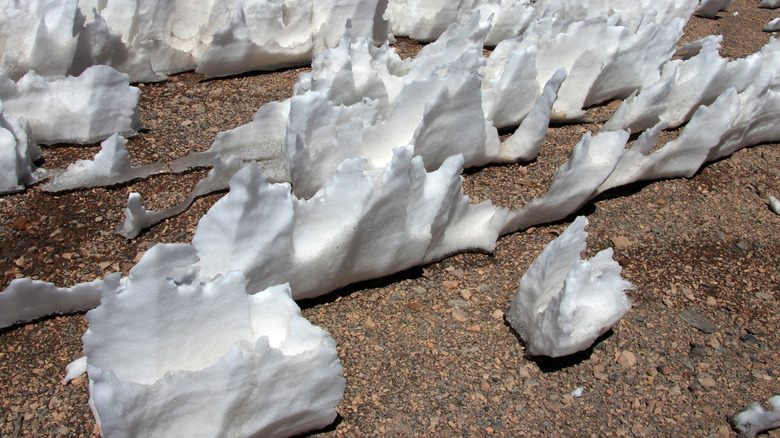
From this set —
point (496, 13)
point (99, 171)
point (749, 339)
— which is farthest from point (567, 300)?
point (496, 13)

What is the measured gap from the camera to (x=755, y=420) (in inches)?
66.1

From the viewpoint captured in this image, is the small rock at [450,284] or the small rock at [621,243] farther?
the small rock at [621,243]

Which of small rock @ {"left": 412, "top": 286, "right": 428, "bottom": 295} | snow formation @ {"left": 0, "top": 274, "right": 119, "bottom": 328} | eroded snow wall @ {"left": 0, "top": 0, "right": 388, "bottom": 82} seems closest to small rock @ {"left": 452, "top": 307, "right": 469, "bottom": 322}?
small rock @ {"left": 412, "top": 286, "right": 428, "bottom": 295}

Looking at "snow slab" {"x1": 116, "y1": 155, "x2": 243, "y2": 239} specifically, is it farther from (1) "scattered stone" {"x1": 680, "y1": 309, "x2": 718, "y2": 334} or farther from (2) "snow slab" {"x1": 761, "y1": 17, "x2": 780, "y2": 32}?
(2) "snow slab" {"x1": 761, "y1": 17, "x2": 780, "y2": 32}

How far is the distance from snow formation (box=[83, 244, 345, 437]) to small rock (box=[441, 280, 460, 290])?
1.90 ft

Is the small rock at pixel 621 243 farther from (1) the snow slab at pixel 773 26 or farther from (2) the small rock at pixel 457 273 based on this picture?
(1) the snow slab at pixel 773 26

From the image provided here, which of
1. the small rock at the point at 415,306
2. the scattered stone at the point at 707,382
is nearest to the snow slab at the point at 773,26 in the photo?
the scattered stone at the point at 707,382

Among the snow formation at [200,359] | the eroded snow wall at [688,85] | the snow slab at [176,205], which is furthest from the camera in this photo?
the eroded snow wall at [688,85]

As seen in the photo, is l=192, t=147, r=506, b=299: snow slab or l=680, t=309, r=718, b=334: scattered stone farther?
l=680, t=309, r=718, b=334: scattered stone

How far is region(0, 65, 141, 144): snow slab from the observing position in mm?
2389

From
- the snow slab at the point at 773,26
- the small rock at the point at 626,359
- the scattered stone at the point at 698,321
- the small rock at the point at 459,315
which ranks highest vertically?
the small rock at the point at 459,315

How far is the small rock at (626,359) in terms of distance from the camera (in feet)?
5.95

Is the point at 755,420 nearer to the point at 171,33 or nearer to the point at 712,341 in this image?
the point at 712,341

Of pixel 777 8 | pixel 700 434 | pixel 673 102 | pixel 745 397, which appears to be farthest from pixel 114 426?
pixel 777 8
